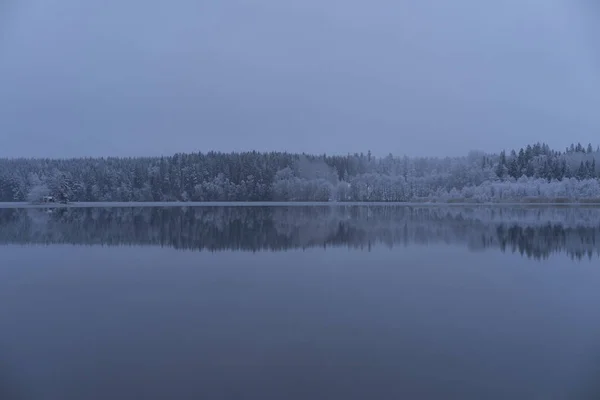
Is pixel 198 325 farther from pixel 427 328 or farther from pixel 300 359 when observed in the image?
pixel 427 328

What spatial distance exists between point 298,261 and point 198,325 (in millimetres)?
8052

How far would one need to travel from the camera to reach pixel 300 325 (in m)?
9.30

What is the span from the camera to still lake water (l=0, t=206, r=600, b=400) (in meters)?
6.78

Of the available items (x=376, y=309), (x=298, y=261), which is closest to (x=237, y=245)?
(x=298, y=261)

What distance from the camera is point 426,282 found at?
1342 centimetres

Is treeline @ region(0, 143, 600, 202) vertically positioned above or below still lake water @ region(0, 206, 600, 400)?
above

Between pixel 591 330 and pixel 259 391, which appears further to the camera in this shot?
pixel 591 330

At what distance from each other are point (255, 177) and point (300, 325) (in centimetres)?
9112

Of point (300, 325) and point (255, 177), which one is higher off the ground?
point (255, 177)

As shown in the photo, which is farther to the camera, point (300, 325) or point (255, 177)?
point (255, 177)

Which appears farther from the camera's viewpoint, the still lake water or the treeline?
the treeline

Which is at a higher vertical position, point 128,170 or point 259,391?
point 128,170

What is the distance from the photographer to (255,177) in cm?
9969

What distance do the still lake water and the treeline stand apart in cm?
7497
